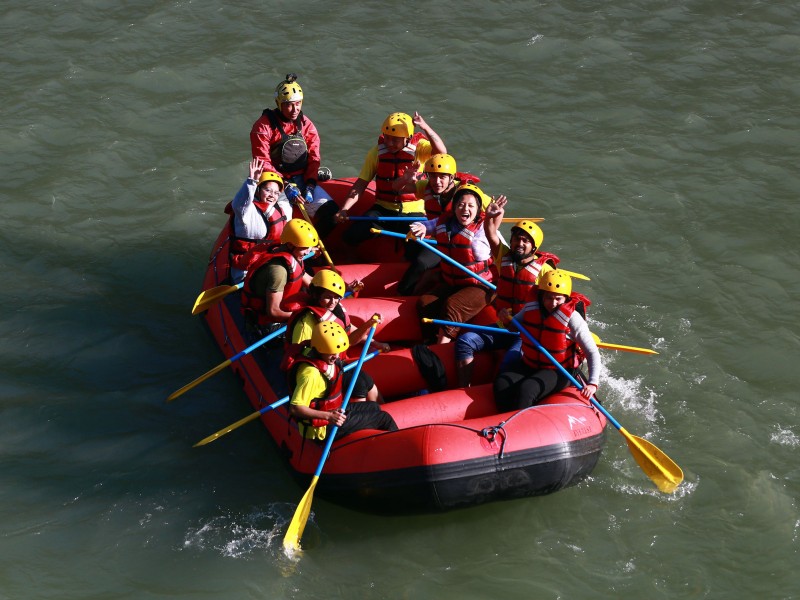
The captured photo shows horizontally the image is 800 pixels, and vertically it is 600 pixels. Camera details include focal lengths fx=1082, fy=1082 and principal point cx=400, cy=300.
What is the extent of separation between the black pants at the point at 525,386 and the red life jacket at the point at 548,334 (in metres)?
0.07

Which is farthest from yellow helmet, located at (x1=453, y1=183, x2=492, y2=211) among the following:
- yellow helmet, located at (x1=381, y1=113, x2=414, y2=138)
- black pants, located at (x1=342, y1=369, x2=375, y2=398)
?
black pants, located at (x1=342, y1=369, x2=375, y2=398)

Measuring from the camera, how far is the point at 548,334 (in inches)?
277

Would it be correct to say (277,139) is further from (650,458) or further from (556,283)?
(650,458)

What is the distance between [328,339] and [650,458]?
7.51ft

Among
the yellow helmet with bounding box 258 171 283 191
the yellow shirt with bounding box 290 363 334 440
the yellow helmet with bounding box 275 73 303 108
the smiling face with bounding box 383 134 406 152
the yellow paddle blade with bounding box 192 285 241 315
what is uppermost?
the yellow helmet with bounding box 275 73 303 108

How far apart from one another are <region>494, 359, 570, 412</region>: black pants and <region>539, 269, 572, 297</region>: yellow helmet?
0.57m

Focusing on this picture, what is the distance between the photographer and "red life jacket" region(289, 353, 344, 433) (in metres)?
6.61

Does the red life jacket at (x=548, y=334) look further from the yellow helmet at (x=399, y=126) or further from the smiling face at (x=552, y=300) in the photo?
the yellow helmet at (x=399, y=126)

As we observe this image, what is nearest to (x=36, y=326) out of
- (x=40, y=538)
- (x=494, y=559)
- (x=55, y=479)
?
(x=55, y=479)

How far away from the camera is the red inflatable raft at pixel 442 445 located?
6500 millimetres

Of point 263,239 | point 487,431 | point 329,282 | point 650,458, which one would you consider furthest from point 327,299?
point 650,458

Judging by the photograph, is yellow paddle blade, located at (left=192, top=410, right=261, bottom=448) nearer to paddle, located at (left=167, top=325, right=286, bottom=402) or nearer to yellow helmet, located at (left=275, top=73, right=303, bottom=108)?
paddle, located at (left=167, top=325, right=286, bottom=402)

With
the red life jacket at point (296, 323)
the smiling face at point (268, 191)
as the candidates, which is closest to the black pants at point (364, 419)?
the red life jacket at point (296, 323)

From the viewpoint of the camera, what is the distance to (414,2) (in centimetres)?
1437
